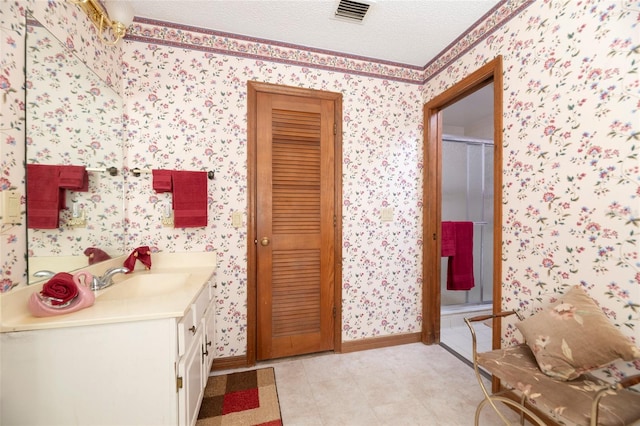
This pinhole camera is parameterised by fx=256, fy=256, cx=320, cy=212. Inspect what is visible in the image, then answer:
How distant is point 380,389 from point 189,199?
73.7 inches

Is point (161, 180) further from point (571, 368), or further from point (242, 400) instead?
point (571, 368)

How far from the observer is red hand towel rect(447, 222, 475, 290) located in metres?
2.86

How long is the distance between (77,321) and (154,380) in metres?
0.37

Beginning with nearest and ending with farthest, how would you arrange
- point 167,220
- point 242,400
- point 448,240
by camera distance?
point 242,400 → point 167,220 → point 448,240

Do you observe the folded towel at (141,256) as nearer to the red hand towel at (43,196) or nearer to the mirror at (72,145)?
the mirror at (72,145)

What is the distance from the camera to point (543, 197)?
1444 mm

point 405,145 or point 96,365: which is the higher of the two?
point 405,145

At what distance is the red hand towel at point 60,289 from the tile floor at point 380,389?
4.15ft

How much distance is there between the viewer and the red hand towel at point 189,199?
1795 mm

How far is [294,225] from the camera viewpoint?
2.13 meters

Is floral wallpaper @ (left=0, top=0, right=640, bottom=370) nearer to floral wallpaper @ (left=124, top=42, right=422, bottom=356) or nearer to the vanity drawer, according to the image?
floral wallpaper @ (left=124, top=42, right=422, bottom=356)

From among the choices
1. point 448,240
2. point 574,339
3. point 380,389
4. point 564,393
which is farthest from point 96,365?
point 448,240

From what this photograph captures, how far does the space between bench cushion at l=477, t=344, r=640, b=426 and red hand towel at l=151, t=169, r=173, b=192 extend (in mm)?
2154

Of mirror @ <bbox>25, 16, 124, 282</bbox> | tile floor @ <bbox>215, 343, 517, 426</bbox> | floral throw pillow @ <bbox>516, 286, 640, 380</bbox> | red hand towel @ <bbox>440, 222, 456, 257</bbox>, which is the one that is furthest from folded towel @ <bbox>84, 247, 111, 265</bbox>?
red hand towel @ <bbox>440, 222, 456, 257</bbox>
